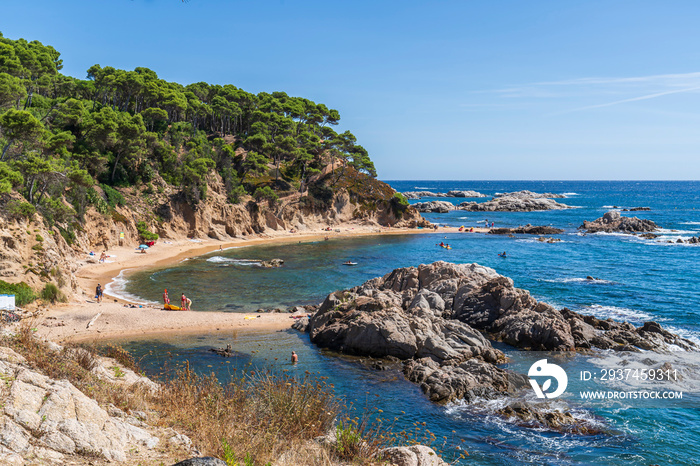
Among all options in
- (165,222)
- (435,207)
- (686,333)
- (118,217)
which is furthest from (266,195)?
(435,207)

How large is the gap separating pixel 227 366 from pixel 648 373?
68.5 feet

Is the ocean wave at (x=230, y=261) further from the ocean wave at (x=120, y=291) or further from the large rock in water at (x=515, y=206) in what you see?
the large rock in water at (x=515, y=206)

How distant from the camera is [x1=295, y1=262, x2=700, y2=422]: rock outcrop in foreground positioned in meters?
21.1

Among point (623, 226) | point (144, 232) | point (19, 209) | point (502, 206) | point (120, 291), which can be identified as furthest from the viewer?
point (502, 206)

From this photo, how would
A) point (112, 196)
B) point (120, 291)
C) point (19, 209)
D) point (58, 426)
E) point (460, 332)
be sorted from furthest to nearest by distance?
point (112, 196) → point (120, 291) → point (19, 209) → point (460, 332) → point (58, 426)

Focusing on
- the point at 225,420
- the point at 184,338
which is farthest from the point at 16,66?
the point at 225,420

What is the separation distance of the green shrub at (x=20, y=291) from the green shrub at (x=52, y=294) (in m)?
1.02

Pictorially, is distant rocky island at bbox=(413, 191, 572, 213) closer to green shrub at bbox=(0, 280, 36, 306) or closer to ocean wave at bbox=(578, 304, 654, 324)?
ocean wave at bbox=(578, 304, 654, 324)

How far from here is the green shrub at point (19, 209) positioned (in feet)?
99.3

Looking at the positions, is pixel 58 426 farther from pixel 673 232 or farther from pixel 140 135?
pixel 673 232

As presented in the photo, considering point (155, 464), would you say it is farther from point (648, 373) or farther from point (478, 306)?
point (478, 306)

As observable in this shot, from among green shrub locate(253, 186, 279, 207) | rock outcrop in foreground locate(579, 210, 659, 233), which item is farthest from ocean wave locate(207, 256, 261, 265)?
rock outcrop in foreground locate(579, 210, 659, 233)

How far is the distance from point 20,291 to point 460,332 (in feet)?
86.4

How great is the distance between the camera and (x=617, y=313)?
33.0 meters
